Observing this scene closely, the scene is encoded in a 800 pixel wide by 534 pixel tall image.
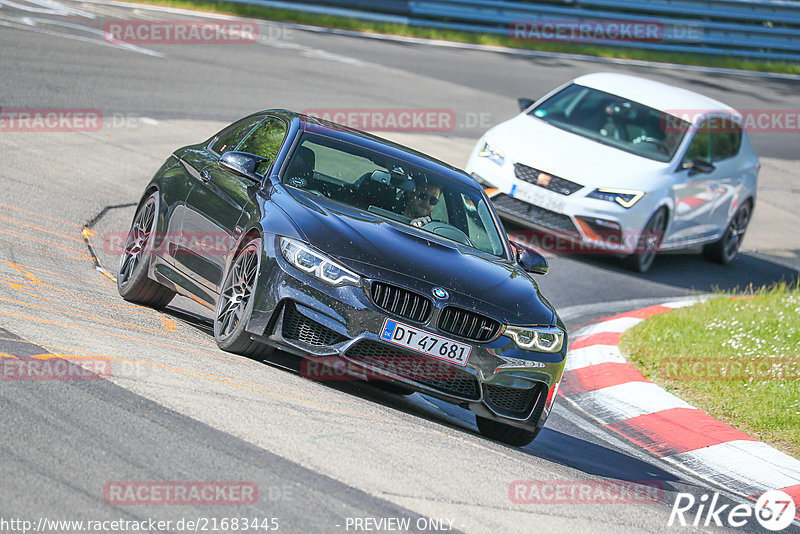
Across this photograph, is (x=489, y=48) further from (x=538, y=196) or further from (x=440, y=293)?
(x=440, y=293)

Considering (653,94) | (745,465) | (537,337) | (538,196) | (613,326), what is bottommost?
(613,326)

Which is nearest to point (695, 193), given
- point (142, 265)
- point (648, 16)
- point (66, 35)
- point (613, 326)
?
point (613, 326)

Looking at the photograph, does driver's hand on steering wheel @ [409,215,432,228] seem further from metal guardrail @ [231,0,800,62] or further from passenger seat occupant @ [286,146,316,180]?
metal guardrail @ [231,0,800,62]

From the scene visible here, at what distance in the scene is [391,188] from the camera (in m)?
7.43

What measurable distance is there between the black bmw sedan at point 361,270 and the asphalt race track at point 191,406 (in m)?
0.27

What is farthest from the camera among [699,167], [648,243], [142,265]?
[699,167]

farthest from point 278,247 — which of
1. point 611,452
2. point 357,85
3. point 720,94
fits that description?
point 720,94

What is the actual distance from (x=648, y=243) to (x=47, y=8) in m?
12.9

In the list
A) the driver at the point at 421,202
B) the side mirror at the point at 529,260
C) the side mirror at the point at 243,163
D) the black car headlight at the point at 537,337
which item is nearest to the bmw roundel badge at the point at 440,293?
the black car headlight at the point at 537,337

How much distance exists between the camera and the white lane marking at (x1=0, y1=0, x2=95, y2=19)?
2047 cm

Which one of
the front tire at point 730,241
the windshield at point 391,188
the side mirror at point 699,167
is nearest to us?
the windshield at point 391,188

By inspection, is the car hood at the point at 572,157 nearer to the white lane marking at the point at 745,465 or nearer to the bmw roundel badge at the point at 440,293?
the white lane marking at the point at 745,465

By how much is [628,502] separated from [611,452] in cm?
144

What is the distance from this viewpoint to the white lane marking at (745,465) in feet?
23.0
